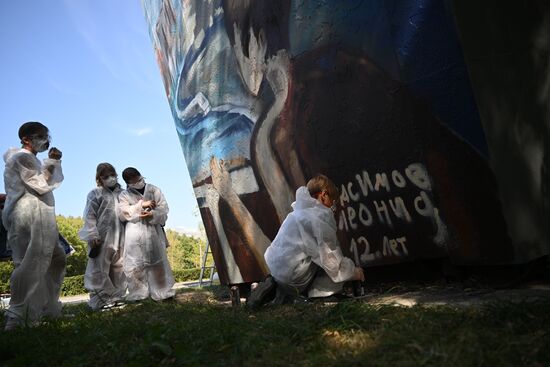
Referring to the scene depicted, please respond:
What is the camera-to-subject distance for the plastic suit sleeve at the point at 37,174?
16.9 ft

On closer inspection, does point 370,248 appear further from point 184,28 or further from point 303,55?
point 184,28

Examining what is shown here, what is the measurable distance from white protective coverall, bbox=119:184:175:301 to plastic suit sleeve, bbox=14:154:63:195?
215 cm

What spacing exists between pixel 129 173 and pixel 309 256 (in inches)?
150

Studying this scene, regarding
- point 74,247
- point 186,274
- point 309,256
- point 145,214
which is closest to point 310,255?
point 309,256

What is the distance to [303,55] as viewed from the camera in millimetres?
5371

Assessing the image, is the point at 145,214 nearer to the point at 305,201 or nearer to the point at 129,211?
the point at 129,211

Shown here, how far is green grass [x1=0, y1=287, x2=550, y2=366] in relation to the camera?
232 centimetres

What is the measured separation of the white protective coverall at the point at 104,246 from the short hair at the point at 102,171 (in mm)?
128

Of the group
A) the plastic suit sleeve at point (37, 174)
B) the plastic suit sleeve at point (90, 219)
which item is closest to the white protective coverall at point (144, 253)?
A: the plastic suit sleeve at point (90, 219)

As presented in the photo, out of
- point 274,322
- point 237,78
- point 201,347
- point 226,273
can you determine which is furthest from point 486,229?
point 226,273

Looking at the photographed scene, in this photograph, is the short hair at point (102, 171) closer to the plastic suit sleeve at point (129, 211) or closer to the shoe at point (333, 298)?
the plastic suit sleeve at point (129, 211)

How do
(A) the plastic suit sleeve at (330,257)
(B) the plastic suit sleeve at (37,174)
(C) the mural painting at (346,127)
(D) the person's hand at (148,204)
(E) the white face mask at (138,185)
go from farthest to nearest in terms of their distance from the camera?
(E) the white face mask at (138,185) → (D) the person's hand at (148,204) → (B) the plastic suit sleeve at (37,174) → (A) the plastic suit sleeve at (330,257) → (C) the mural painting at (346,127)

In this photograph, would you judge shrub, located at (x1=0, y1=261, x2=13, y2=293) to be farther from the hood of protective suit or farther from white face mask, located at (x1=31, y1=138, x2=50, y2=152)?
the hood of protective suit

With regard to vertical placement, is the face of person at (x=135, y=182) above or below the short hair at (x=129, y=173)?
below
